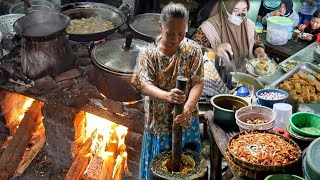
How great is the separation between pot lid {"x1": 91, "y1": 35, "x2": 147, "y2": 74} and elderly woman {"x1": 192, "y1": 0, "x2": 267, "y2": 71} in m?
1.22

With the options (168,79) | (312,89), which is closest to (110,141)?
(168,79)

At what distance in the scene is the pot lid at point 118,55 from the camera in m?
4.95

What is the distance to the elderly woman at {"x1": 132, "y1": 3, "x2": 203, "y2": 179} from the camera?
10.9 feet

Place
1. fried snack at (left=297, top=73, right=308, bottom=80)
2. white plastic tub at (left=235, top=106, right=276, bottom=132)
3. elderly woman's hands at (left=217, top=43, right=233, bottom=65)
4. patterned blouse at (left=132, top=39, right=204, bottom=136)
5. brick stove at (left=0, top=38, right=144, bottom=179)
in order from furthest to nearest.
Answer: elderly woman's hands at (left=217, top=43, right=233, bottom=65)
brick stove at (left=0, top=38, right=144, bottom=179)
fried snack at (left=297, top=73, right=308, bottom=80)
patterned blouse at (left=132, top=39, right=204, bottom=136)
white plastic tub at (left=235, top=106, right=276, bottom=132)

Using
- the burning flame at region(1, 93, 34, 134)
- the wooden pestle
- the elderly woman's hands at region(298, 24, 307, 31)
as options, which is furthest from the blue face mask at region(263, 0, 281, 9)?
the wooden pestle

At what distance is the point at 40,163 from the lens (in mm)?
6367

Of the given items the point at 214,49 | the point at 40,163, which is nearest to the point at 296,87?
the point at 214,49

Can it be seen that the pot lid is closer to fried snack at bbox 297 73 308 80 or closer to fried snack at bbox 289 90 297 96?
fried snack at bbox 289 90 297 96

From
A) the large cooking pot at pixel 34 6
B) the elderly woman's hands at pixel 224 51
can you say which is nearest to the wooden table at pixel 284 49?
the elderly woman's hands at pixel 224 51

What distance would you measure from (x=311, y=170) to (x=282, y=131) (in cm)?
90

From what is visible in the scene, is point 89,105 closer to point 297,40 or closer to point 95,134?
point 95,134

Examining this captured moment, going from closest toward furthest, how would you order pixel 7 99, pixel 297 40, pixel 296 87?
pixel 296 87 → pixel 7 99 → pixel 297 40

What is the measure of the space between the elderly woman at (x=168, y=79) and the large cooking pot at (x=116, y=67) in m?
1.09

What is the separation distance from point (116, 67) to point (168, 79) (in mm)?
1394
